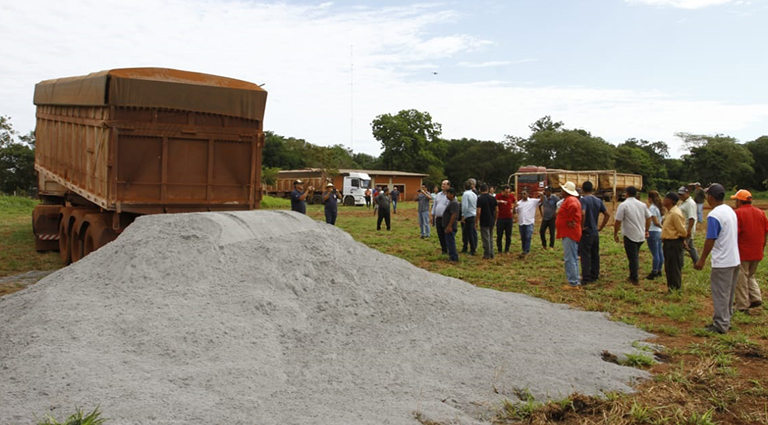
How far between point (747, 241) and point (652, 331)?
1.92 meters

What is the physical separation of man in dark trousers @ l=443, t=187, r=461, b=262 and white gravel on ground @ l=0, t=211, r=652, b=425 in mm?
4778

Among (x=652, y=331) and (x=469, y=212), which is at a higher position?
(x=469, y=212)

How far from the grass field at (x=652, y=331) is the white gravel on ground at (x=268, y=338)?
34 centimetres

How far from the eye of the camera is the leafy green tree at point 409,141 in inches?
2822

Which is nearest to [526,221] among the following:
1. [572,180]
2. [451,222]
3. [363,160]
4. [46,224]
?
[451,222]

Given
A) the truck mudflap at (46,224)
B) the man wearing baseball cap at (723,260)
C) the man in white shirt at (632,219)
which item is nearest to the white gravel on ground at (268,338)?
the man wearing baseball cap at (723,260)

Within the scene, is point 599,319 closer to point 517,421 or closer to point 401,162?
point 517,421

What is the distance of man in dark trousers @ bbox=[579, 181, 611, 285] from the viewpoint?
10.0m

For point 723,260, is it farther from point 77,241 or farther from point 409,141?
point 409,141

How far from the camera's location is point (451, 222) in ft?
40.9

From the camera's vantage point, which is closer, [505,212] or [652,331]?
[652,331]

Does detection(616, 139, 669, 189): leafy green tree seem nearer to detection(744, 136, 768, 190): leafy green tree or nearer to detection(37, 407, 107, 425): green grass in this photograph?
detection(744, 136, 768, 190): leafy green tree

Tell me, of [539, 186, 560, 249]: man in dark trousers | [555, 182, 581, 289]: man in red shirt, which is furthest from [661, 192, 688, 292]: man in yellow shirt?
[539, 186, 560, 249]: man in dark trousers

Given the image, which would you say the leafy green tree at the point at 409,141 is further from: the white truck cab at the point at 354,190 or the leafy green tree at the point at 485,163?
the white truck cab at the point at 354,190
